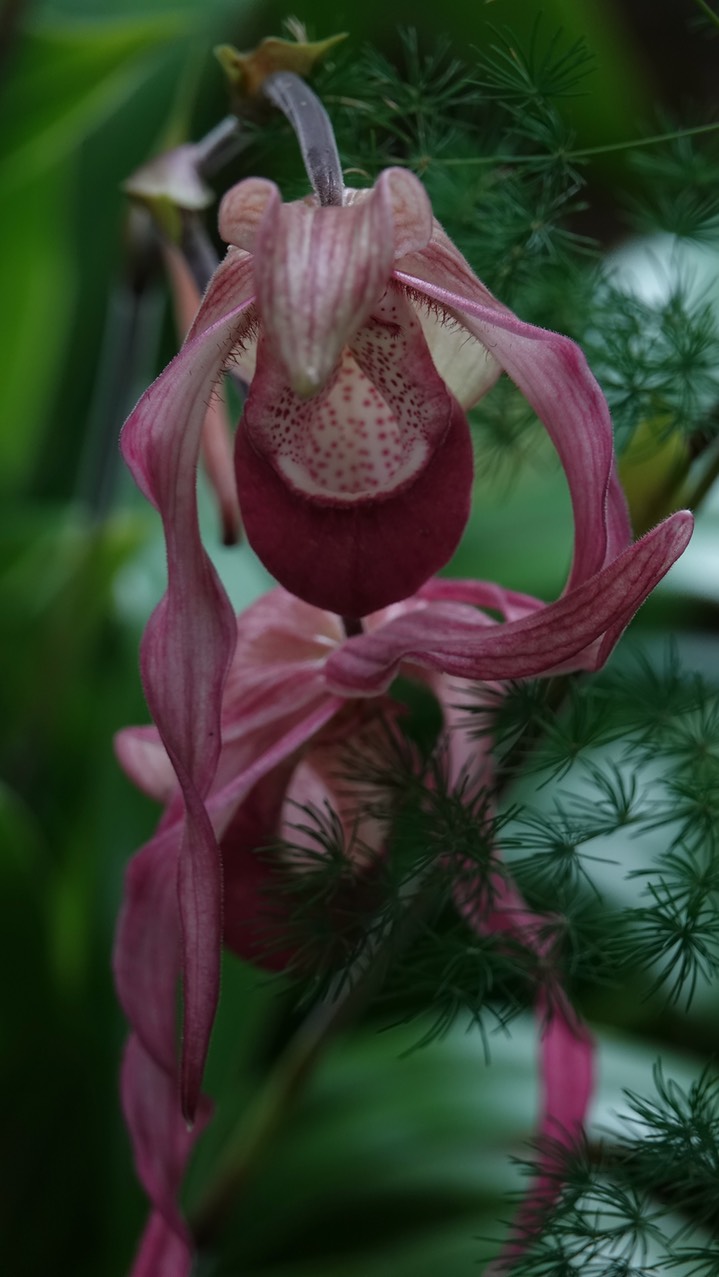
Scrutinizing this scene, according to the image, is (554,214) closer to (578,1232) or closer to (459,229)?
(459,229)

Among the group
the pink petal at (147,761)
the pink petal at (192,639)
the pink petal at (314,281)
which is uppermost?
the pink petal at (314,281)

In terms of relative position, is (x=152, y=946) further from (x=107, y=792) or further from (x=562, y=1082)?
(x=107, y=792)

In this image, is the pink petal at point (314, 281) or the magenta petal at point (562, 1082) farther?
the magenta petal at point (562, 1082)

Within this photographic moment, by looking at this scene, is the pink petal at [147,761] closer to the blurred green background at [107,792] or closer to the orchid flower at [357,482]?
the orchid flower at [357,482]

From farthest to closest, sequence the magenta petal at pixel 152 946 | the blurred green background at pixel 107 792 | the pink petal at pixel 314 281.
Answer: the blurred green background at pixel 107 792 < the magenta petal at pixel 152 946 < the pink petal at pixel 314 281

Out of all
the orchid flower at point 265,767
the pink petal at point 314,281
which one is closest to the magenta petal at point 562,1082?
the orchid flower at point 265,767

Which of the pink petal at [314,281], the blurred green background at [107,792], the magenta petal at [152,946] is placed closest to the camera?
the pink petal at [314,281]
